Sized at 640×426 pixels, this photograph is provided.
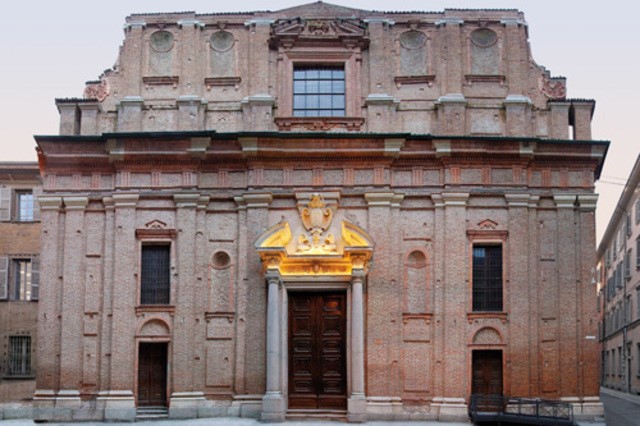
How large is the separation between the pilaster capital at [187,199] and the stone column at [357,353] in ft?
17.3

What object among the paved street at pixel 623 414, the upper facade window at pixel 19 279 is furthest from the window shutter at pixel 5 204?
the paved street at pixel 623 414

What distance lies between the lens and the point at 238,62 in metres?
28.0

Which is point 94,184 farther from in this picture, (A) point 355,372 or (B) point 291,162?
(A) point 355,372

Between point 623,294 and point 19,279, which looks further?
point 623,294

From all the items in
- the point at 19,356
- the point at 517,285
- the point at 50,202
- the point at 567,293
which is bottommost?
the point at 19,356

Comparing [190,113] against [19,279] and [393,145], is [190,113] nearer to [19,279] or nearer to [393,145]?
[393,145]

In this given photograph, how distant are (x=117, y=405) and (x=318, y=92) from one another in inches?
445

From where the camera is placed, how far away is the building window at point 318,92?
1106 inches

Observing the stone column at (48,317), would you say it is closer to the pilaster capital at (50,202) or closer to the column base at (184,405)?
the pilaster capital at (50,202)

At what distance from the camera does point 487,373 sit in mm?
26422

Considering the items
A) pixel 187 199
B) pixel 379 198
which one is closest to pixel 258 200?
pixel 187 199

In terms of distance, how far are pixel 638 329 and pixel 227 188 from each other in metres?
29.0

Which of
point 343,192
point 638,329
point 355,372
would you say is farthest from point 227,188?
point 638,329

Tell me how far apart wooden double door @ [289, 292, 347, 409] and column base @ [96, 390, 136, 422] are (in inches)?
183
